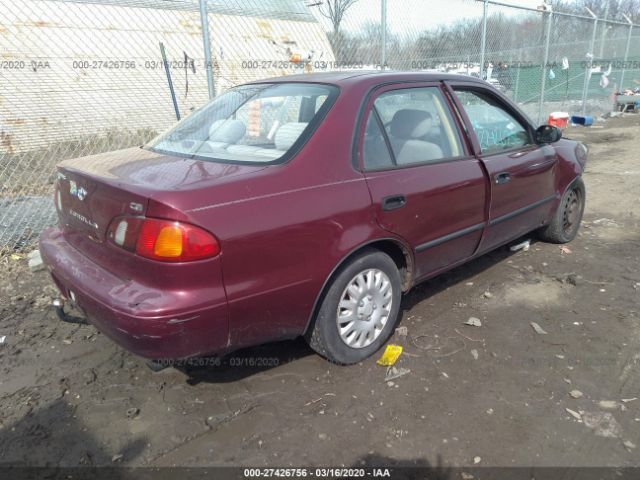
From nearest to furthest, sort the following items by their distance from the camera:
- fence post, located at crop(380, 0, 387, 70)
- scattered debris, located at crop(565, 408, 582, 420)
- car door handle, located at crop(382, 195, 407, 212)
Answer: scattered debris, located at crop(565, 408, 582, 420)
car door handle, located at crop(382, 195, 407, 212)
fence post, located at crop(380, 0, 387, 70)

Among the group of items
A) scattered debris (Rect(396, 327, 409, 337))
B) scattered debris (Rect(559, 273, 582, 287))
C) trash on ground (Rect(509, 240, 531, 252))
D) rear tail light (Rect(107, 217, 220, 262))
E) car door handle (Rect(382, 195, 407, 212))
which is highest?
rear tail light (Rect(107, 217, 220, 262))

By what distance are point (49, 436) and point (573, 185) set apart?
470 cm

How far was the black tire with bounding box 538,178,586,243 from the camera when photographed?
4605 millimetres

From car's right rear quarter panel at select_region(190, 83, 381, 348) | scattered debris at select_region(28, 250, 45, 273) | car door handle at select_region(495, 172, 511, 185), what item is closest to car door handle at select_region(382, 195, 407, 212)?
car's right rear quarter panel at select_region(190, 83, 381, 348)

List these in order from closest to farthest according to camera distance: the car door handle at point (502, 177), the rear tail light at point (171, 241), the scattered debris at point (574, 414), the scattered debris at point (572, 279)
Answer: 1. the rear tail light at point (171, 241)
2. the scattered debris at point (574, 414)
3. the car door handle at point (502, 177)
4. the scattered debris at point (572, 279)

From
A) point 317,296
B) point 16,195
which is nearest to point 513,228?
point 317,296

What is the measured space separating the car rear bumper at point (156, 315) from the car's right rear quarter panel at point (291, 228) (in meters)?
0.10

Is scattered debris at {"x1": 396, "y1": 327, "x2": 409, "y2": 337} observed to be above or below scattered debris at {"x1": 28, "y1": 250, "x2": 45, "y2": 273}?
below

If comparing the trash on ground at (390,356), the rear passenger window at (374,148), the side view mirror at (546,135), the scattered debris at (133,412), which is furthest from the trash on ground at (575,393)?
the scattered debris at (133,412)

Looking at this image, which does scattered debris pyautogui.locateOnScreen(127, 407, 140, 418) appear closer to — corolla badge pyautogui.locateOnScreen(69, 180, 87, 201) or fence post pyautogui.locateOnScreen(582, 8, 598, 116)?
corolla badge pyautogui.locateOnScreen(69, 180, 87, 201)

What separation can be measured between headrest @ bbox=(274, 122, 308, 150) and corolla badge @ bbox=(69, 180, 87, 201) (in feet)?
3.39

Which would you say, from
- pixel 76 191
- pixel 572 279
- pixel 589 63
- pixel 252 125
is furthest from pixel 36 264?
pixel 589 63

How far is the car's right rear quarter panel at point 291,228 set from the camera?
7.09ft

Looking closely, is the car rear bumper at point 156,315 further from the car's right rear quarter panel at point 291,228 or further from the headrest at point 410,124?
the headrest at point 410,124
